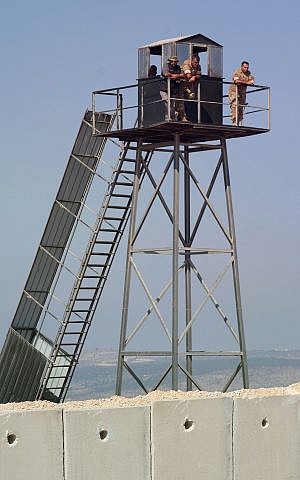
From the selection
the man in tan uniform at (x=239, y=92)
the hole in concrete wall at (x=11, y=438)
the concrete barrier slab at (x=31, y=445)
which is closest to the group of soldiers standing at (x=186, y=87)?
the man in tan uniform at (x=239, y=92)

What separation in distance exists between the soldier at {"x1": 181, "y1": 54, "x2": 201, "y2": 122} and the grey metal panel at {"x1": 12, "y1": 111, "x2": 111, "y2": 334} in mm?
3181

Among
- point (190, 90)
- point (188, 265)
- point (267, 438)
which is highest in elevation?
point (190, 90)

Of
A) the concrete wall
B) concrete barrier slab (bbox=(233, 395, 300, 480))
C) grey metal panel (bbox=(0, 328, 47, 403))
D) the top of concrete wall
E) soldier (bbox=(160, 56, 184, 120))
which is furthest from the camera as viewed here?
grey metal panel (bbox=(0, 328, 47, 403))

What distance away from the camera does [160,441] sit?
74.8 ft

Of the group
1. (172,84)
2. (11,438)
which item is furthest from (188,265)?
(11,438)

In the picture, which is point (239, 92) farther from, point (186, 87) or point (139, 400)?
point (139, 400)

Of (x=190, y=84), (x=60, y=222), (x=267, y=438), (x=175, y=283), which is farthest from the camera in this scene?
(x=60, y=222)

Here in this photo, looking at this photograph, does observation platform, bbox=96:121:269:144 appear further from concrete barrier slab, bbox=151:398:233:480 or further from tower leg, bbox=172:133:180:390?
concrete barrier slab, bbox=151:398:233:480

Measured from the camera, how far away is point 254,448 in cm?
2447

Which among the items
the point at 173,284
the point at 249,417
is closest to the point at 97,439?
Result: the point at 249,417

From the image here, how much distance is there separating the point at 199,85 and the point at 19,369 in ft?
32.8

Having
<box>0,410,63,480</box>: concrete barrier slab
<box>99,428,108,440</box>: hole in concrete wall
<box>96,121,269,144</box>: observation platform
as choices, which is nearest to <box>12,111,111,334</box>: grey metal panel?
<box>96,121,269,144</box>: observation platform

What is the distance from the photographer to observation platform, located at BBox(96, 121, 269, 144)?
3369 centimetres

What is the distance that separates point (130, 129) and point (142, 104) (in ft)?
2.17
